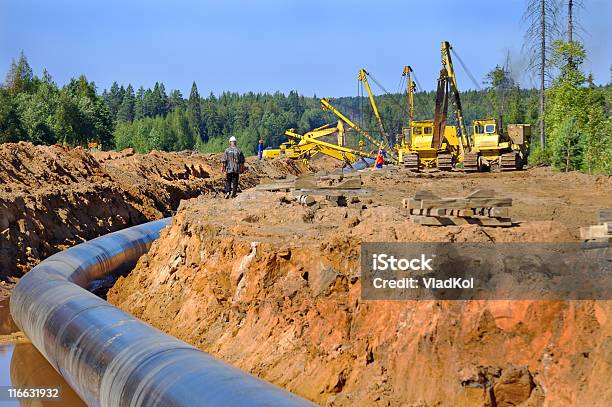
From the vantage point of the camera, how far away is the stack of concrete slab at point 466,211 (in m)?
8.90

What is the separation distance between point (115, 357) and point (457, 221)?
14.5 feet

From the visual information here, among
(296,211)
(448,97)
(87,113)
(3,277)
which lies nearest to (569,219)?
(296,211)

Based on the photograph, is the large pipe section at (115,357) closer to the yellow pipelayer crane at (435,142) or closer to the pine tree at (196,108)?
the yellow pipelayer crane at (435,142)

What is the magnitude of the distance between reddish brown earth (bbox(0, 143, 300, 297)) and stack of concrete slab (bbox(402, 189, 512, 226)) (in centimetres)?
1054

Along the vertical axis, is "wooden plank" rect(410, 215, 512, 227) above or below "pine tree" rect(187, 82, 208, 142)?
below

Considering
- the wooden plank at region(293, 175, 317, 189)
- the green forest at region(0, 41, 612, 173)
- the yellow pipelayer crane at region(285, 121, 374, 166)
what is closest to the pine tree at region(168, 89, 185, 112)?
the green forest at region(0, 41, 612, 173)

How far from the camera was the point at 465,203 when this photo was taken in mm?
8938

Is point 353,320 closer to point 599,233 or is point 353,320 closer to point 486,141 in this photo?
point 599,233

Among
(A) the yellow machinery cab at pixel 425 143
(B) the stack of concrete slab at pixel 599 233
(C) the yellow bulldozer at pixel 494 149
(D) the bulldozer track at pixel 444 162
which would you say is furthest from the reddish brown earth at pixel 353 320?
(A) the yellow machinery cab at pixel 425 143

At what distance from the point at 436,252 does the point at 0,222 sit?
12961 mm

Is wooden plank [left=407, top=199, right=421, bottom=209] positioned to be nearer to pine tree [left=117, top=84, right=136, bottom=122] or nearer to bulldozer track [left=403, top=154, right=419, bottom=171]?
bulldozer track [left=403, top=154, right=419, bottom=171]

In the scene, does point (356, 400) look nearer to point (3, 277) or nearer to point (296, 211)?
point (296, 211)

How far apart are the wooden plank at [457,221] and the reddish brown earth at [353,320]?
0.18m

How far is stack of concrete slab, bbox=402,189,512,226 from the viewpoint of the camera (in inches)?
350
